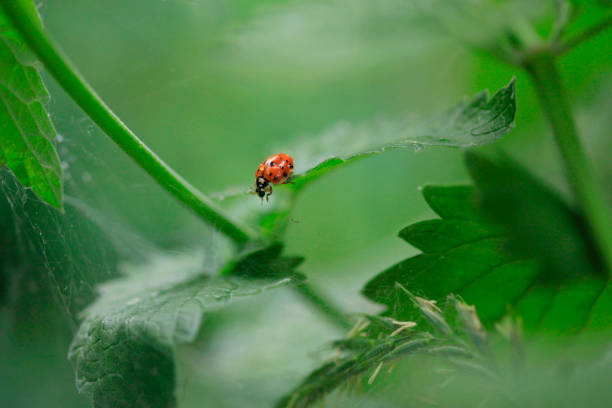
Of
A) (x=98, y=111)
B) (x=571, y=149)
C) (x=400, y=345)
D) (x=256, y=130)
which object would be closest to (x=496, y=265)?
(x=400, y=345)

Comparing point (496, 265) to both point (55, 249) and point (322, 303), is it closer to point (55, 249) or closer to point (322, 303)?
point (322, 303)

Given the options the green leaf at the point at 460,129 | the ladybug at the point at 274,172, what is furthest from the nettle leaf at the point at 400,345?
the ladybug at the point at 274,172

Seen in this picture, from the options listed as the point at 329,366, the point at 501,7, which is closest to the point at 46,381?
the point at 329,366

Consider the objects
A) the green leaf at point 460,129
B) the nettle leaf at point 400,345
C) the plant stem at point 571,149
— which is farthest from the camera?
the plant stem at point 571,149

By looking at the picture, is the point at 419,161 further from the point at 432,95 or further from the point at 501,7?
the point at 501,7

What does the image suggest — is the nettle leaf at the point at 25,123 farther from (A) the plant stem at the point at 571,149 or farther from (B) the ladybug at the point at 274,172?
(A) the plant stem at the point at 571,149

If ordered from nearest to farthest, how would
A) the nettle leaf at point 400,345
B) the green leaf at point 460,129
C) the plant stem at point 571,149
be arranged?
the nettle leaf at point 400,345 → the green leaf at point 460,129 → the plant stem at point 571,149
